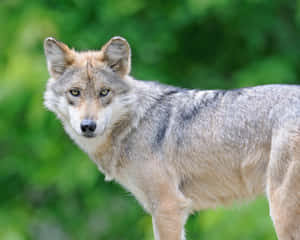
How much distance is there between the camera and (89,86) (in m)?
7.13

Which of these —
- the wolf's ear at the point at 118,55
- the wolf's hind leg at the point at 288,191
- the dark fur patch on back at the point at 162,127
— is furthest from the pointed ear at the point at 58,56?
the wolf's hind leg at the point at 288,191

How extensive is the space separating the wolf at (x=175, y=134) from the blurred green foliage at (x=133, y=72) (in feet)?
14.7

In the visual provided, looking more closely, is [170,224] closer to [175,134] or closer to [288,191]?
[175,134]

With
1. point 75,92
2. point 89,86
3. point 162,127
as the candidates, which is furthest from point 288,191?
point 75,92

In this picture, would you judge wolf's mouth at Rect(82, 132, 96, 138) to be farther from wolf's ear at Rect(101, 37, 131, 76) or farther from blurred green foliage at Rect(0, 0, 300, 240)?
blurred green foliage at Rect(0, 0, 300, 240)

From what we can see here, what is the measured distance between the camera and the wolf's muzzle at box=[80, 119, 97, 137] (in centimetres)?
685

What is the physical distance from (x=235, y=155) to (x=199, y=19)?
7.37 meters

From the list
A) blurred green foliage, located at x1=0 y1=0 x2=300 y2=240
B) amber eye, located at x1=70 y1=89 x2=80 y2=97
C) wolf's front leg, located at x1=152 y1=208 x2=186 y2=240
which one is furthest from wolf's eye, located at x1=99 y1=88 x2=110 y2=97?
blurred green foliage, located at x1=0 y1=0 x2=300 y2=240

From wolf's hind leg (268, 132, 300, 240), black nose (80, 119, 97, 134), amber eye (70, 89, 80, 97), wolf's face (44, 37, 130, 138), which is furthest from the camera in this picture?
amber eye (70, 89, 80, 97)

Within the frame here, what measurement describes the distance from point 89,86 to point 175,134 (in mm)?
1075

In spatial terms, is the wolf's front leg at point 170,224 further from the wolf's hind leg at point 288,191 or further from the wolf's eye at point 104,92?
the wolf's eye at point 104,92

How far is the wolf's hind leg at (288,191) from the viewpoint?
6082mm

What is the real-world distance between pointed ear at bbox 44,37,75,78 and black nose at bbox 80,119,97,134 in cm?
89

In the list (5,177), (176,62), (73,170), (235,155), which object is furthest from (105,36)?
(235,155)
